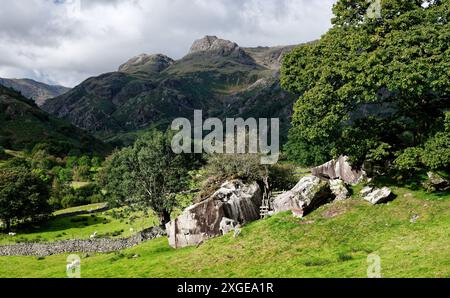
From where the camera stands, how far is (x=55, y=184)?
122 metres

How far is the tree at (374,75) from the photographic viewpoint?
33406 mm

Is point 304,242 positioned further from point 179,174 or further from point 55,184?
point 55,184

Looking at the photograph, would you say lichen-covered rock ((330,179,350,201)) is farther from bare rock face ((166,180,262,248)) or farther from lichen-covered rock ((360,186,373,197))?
bare rock face ((166,180,262,248))

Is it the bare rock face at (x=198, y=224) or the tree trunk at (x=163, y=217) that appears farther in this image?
the tree trunk at (x=163, y=217)

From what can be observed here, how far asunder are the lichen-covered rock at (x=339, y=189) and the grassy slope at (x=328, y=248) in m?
1.00

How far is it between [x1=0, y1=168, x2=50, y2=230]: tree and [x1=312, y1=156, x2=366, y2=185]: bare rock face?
65308mm

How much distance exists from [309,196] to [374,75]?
13.3 m

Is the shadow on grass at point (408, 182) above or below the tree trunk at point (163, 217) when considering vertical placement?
above

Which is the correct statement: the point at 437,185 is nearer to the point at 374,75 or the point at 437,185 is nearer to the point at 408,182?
the point at 408,182

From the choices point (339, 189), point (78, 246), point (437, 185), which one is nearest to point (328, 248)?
point (339, 189)

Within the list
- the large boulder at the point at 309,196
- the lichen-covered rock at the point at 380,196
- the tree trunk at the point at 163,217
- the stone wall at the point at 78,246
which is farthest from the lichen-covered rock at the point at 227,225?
the tree trunk at the point at 163,217

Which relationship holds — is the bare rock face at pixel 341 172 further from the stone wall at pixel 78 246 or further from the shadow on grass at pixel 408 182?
the stone wall at pixel 78 246
